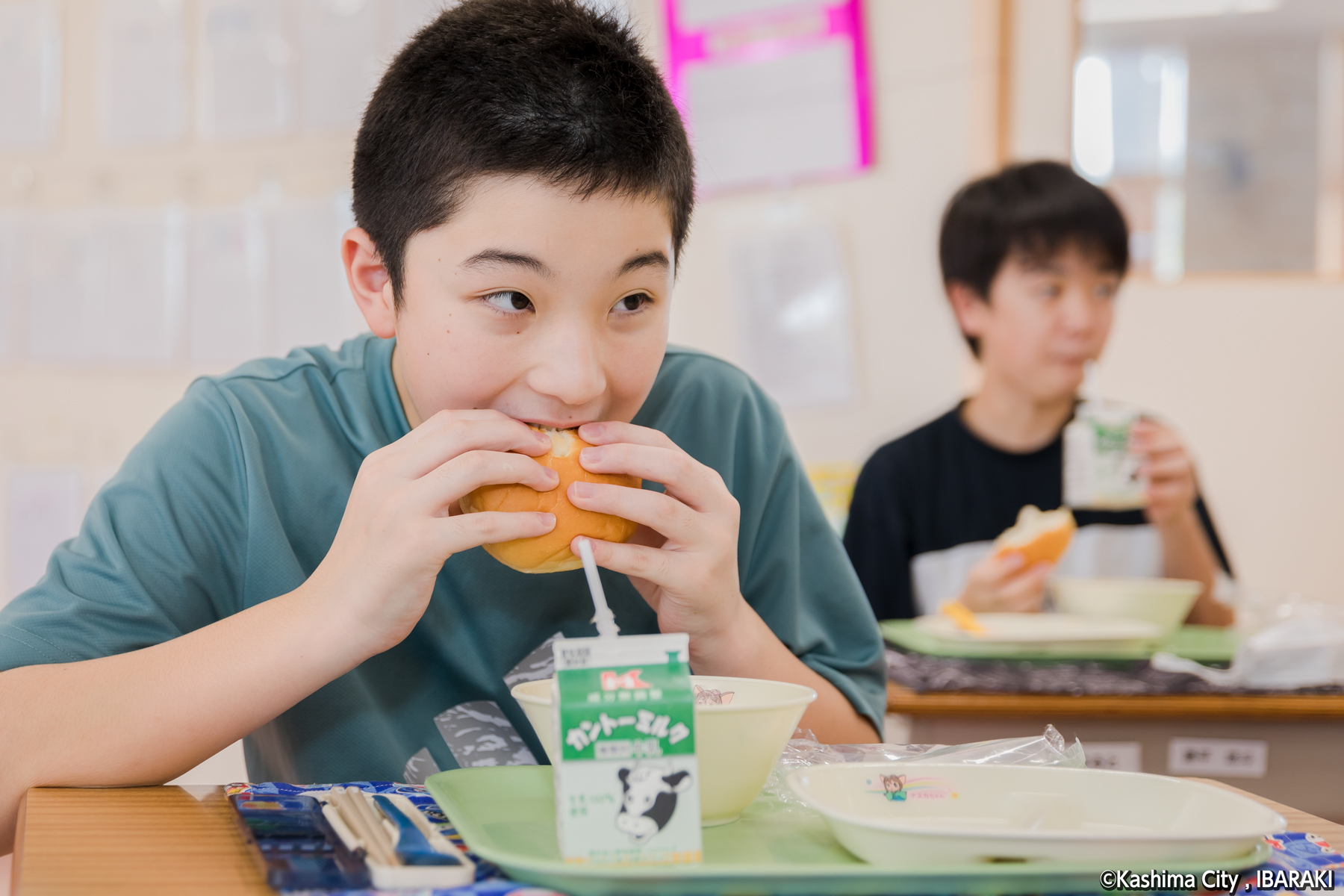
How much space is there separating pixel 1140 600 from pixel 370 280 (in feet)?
4.90

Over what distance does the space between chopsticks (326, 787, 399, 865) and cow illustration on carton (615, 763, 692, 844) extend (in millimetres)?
123

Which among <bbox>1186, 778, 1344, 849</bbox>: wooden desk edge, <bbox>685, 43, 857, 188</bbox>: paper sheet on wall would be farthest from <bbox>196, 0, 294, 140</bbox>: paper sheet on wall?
<bbox>1186, 778, 1344, 849</bbox>: wooden desk edge

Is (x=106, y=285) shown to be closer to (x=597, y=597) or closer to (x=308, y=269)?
(x=308, y=269)

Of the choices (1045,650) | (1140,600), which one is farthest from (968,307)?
(1045,650)

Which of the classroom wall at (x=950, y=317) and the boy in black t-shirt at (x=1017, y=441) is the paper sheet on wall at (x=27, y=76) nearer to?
the classroom wall at (x=950, y=317)

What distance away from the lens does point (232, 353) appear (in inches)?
103

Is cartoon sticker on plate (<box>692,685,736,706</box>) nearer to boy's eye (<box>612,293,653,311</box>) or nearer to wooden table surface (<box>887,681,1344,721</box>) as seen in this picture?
boy's eye (<box>612,293,653,311</box>)

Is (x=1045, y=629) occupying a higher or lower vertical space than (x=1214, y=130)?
lower

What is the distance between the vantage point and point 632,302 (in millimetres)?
900

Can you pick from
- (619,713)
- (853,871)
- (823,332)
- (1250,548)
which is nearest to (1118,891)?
(853,871)

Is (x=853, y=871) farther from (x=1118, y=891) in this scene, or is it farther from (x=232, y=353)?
(x=232, y=353)

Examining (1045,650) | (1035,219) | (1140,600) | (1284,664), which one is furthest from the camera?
(1035,219)

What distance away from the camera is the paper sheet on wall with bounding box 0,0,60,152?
8.29 ft

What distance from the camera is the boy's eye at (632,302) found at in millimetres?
888
